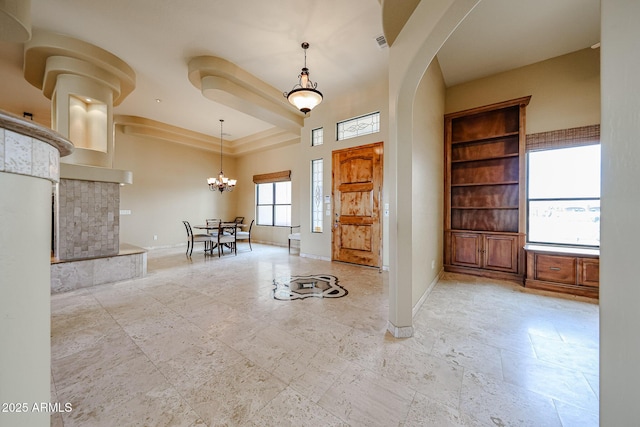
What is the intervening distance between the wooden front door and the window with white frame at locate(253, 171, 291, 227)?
2.80 meters

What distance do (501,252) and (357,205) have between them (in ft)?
8.75

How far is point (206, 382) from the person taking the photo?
1748 millimetres

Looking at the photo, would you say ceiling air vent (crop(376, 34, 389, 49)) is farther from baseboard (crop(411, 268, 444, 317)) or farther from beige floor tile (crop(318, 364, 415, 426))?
beige floor tile (crop(318, 364, 415, 426))

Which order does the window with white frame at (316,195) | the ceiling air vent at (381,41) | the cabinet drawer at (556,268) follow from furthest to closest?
the window with white frame at (316,195), the ceiling air vent at (381,41), the cabinet drawer at (556,268)

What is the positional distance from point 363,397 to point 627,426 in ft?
4.05

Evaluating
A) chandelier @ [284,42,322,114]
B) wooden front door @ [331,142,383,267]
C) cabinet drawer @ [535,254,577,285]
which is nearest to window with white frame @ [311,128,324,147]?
wooden front door @ [331,142,383,267]

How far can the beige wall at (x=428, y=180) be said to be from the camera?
293 cm

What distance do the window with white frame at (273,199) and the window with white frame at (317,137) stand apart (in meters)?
1.92

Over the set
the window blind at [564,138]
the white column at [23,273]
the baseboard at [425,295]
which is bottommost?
the baseboard at [425,295]

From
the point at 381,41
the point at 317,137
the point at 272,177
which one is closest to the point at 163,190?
the point at 272,177

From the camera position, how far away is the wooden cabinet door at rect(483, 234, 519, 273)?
4020mm

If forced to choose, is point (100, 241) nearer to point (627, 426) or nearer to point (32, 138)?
point (32, 138)

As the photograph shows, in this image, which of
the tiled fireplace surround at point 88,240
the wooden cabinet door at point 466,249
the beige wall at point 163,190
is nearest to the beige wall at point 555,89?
the wooden cabinet door at point 466,249

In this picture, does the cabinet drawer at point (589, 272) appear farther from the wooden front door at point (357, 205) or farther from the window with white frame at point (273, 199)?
the window with white frame at point (273, 199)
